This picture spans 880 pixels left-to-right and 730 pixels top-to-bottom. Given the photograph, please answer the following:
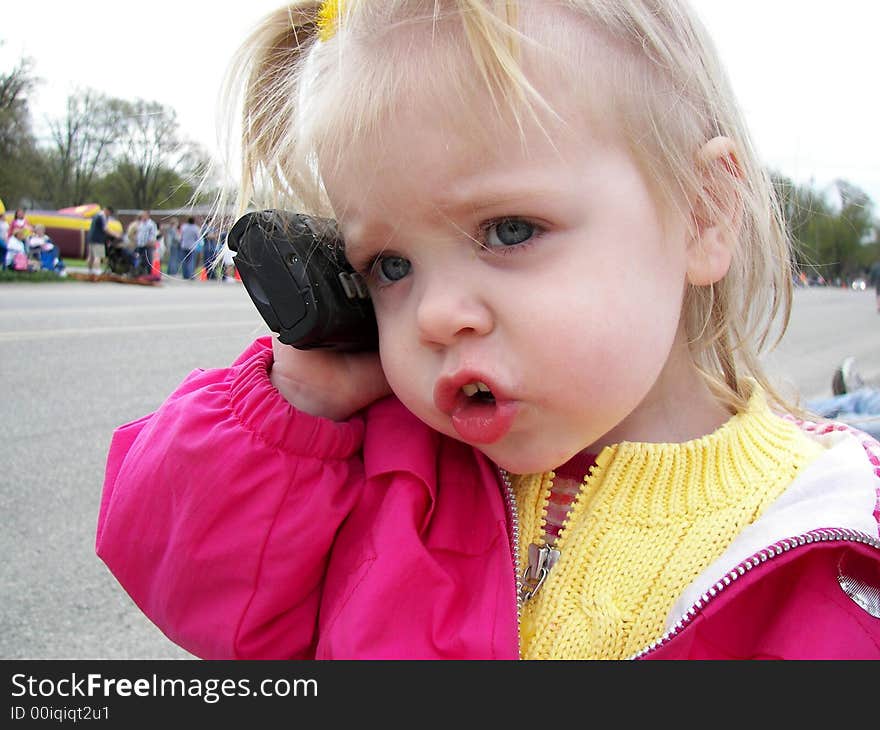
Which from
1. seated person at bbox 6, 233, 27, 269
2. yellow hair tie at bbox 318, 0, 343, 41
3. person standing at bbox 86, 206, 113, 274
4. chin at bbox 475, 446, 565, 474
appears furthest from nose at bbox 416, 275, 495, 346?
person standing at bbox 86, 206, 113, 274

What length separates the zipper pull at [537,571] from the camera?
1.11 metres

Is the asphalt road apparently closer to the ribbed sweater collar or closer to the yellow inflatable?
the ribbed sweater collar

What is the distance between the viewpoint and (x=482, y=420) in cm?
98

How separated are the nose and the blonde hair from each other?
0.57 feet

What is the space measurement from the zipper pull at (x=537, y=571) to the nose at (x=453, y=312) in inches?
13.7

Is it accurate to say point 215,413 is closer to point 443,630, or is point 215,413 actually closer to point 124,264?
point 443,630

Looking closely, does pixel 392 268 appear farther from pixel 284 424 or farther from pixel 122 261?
pixel 122 261

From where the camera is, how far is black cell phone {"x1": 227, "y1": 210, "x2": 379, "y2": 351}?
1099 millimetres

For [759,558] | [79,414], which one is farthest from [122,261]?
[759,558]

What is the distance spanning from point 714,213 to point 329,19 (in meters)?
0.57

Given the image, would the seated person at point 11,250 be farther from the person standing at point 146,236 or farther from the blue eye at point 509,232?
the blue eye at point 509,232

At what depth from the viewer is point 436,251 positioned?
0.98 m

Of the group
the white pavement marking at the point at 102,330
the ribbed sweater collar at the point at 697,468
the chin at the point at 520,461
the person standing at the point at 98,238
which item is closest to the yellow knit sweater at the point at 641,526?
the ribbed sweater collar at the point at 697,468

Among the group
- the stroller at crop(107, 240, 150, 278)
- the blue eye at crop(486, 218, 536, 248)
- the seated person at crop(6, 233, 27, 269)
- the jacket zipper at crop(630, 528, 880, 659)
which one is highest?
the blue eye at crop(486, 218, 536, 248)
